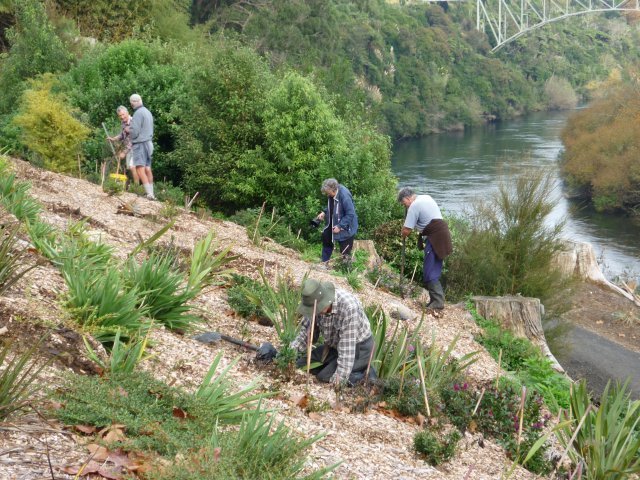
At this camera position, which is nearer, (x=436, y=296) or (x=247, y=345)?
(x=247, y=345)

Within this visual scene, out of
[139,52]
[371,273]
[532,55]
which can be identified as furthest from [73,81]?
[532,55]

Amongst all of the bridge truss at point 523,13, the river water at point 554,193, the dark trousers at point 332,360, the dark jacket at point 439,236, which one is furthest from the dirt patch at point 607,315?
the bridge truss at point 523,13

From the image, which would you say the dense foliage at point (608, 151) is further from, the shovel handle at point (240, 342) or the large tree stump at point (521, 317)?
the shovel handle at point (240, 342)

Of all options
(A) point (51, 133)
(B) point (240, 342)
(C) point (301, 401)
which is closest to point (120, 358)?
(C) point (301, 401)

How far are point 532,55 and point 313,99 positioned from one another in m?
106

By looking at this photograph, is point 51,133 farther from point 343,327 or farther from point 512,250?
point 343,327

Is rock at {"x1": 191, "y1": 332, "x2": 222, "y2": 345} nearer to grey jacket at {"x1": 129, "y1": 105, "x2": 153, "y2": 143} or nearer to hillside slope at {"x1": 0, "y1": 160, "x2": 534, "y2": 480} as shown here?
hillside slope at {"x1": 0, "y1": 160, "x2": 534, "y2": 480}

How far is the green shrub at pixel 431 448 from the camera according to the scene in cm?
545

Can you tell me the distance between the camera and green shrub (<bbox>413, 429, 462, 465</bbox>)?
17.9 ft

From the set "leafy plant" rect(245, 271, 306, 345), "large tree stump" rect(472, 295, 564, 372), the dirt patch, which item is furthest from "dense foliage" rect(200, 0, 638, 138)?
"leafy plant" rect(245, 271, 306, 345)

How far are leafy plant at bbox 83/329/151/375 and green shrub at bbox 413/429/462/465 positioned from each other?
195cm

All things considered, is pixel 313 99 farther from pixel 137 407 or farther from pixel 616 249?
pixel 616 249

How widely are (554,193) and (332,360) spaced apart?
4017cm

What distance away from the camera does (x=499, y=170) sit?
79.6 feet
